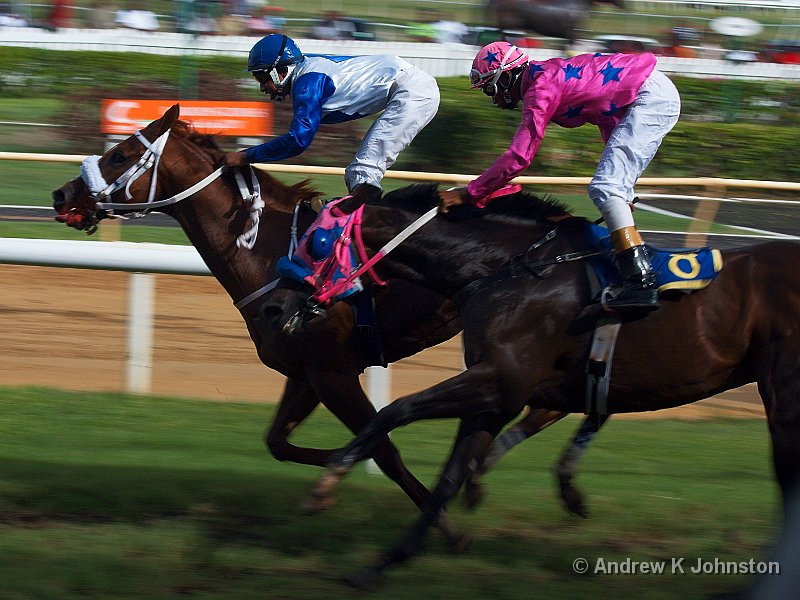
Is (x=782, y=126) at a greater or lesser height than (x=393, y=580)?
lesser

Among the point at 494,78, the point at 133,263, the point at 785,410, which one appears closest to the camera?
the point at 785,410

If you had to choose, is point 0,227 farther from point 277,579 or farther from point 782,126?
point 782,126

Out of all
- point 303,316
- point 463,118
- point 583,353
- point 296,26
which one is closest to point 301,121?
point 303,316

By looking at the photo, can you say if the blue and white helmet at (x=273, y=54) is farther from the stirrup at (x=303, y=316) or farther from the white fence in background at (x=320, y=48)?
the white fence in background at (x=320, y=48)

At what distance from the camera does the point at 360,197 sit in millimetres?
4387

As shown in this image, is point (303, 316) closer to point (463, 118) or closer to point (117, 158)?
point (117, 158)

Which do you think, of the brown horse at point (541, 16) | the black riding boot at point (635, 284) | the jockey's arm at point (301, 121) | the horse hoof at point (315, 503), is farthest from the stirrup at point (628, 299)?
the brown horse at point (541, 16)

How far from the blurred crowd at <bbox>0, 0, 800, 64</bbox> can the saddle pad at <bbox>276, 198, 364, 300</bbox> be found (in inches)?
570

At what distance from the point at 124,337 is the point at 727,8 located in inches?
711

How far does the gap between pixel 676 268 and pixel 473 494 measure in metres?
1.25

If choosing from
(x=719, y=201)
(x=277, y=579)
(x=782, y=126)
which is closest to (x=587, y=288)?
(x=277, y=579)

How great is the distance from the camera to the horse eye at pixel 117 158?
4770mm

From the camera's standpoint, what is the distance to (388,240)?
4.20 meters

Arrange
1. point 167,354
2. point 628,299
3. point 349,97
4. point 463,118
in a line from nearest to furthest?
point 628,299 → point 349,97 → point 167,354 → point 463,118
